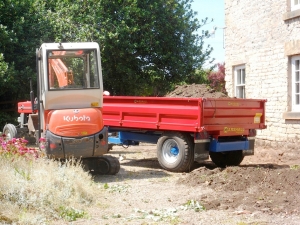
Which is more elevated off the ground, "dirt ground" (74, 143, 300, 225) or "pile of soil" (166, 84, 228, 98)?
"pile of soil" (166, 84, 228, 98)

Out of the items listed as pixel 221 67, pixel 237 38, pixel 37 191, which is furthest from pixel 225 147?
pixel 221 67

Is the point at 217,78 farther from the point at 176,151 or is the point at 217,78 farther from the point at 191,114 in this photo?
the point at 191,114

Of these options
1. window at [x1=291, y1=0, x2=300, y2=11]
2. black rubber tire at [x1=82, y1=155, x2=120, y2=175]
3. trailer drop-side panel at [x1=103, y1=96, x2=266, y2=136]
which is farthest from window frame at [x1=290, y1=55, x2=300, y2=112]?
black rubber tire at [x1=82, y1=155, x2=120, y2=175]

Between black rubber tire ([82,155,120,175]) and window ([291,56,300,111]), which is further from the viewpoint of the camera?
window ([291,56,300,111])

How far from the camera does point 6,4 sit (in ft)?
65.3

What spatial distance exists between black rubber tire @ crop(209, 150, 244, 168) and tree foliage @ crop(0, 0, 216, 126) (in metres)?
8.29

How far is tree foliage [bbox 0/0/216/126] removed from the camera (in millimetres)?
19562

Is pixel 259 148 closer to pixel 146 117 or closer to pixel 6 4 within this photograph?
pixel 146 117

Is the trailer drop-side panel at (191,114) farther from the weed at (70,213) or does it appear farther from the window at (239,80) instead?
the window at (239,80)

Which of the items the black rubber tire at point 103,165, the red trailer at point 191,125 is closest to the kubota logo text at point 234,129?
the red trailer at point 191,125

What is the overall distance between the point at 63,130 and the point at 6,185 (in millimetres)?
2633

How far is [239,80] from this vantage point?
17.6m

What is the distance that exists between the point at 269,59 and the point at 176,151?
17.5 feet

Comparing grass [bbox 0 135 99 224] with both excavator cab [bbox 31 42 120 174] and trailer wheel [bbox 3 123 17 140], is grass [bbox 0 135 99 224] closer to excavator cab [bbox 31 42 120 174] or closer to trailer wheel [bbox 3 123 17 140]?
excavator cab [bbox 31 42 120 174]
